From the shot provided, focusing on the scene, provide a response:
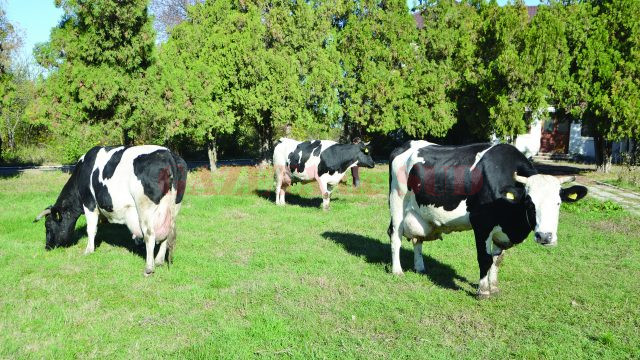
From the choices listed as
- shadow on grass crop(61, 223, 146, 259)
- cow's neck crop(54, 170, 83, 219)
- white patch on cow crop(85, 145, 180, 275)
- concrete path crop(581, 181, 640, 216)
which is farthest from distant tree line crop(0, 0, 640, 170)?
white patch on cow crop(85, 145, 180, 275)

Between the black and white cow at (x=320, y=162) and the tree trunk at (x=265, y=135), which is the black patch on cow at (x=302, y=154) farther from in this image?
the tree trunk at (x=265, y=135)

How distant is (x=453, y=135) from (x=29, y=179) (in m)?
23.0

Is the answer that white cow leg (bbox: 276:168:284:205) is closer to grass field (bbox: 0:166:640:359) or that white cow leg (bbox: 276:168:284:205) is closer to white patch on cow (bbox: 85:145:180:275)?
grass field (bbox: 0:166:640:359)

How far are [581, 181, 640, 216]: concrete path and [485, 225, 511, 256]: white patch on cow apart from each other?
851cm

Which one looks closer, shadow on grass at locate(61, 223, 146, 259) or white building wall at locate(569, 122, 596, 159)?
shadow on grass at locate(61, 223, 146, 259)

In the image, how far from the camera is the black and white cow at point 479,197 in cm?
585

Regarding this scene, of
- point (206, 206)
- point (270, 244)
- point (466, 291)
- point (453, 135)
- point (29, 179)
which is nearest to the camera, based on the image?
point (466, 291)

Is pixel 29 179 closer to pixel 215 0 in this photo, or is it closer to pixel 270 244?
pixel 215 0

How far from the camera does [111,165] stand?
27.5ft

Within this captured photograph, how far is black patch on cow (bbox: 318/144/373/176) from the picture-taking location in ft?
46.4

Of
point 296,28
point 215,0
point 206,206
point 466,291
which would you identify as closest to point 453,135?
point 296,28

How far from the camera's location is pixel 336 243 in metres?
9.91

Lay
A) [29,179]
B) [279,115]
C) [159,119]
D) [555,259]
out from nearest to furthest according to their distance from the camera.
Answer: [555,259], [29,179], [159,119], [279,115]

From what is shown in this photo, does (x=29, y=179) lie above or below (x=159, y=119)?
below
